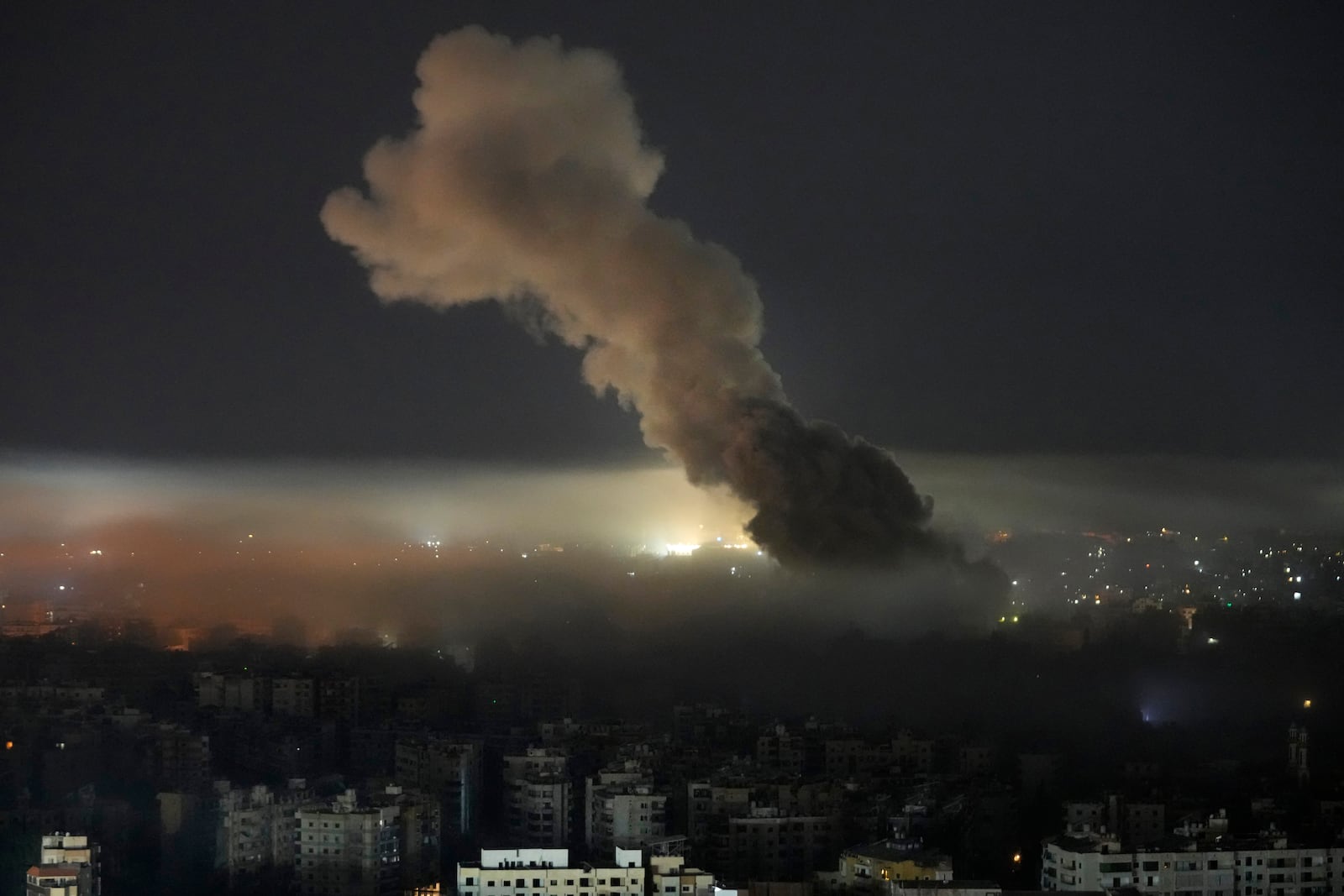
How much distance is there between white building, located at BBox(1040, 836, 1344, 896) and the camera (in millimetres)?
14266

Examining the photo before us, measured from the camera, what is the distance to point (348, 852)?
15562 mm

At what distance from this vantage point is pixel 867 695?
874 inches

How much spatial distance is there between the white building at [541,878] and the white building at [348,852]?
1070 millimetres

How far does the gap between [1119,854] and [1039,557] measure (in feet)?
48.2

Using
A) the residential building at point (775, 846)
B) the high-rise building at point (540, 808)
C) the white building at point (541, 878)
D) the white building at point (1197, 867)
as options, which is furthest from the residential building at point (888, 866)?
the high-rise building at point (540, 808)

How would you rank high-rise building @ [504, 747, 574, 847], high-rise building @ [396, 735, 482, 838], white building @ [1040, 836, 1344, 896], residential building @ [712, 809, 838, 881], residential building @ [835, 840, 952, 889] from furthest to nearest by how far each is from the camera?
high-rise building @ [396, 735, 482, 838] < high-rise building @ [504, 747, 574, 847] < residential building @ [712, 809, 838, 881] < residential building @ [835, 840, 952, 889] < white building @ [1040, 836, 1344, 896]

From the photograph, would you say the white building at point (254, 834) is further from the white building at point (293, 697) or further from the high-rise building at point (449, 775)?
the white building at point (293, 697)

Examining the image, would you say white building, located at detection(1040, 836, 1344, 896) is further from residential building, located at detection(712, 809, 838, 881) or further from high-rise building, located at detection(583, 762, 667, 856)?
high-rise building, located at detection(583, 762, 667, 856)

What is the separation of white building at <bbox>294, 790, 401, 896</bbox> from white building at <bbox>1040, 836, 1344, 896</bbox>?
444 centimetres

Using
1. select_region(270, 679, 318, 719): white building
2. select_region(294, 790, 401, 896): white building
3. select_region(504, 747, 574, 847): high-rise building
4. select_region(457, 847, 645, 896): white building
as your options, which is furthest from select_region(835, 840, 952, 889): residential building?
select_region(270, 679, 318, 719): white building

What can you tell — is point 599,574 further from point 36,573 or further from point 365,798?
point 365,798

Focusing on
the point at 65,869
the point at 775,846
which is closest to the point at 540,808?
the point at 775,846

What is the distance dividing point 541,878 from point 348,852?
1.83 meters

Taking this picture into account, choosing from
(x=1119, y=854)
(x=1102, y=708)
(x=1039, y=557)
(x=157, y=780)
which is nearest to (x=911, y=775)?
(x=1102, y=708)
